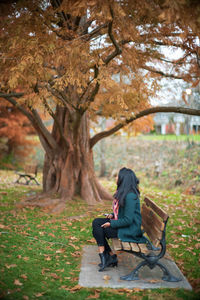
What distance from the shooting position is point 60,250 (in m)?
5.52

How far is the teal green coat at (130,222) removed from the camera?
4.31 meters

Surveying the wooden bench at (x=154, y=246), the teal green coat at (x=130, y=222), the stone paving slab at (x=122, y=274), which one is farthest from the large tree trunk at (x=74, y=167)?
the wooden bench at (x=154, y=246)

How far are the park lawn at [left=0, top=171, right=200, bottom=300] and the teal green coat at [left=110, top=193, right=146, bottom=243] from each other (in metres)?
0.69

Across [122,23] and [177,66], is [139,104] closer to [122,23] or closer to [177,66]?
[177,66]

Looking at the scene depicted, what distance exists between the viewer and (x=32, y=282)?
411 centimetres

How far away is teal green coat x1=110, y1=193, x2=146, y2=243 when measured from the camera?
4309mm

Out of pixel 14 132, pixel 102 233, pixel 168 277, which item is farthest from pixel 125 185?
pixel 14 132

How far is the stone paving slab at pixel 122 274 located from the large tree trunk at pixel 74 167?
14.9 ft

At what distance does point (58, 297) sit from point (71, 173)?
244 inches

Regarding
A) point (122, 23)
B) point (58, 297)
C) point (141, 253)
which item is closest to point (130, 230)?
point (141, 253)

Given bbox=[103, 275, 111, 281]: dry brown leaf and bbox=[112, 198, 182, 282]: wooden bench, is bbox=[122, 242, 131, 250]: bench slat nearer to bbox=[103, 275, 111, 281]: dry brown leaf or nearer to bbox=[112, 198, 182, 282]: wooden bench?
bbox=[112, 198, 182, 282]: wooden bench

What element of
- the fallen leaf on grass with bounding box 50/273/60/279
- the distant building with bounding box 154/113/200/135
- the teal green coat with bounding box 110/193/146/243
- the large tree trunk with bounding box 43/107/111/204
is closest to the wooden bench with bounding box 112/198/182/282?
the teal green coat with bounding box 110/193/146/243

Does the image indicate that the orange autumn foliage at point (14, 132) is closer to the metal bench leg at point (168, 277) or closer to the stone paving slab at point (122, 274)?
the stone paving slab at point (122, 274)

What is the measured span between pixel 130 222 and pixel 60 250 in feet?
5.84
